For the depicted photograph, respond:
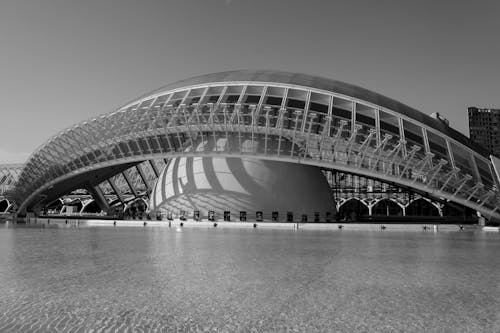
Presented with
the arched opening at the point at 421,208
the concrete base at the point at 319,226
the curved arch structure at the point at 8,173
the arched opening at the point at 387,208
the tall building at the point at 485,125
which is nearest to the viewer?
the concrete base at the point at 319,226

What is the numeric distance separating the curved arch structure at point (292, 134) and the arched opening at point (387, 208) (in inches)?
2482

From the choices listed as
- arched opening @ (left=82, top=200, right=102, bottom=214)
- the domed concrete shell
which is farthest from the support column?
arched opening @ (left=82, top=200, right=102, bottom=214)

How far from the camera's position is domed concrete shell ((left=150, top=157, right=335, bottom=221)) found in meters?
50.4

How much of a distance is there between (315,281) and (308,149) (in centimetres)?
3370

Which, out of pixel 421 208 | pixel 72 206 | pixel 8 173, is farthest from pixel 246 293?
pixel 8 173

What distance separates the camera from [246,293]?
35.4ft

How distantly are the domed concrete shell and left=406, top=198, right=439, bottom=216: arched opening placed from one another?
59623 mm

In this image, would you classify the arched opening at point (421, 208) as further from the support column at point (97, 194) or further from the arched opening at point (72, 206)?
the arched opening at point (72, 206)

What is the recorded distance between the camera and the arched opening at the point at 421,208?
105 metres

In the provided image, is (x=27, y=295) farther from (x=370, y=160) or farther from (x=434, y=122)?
(x=434, y=122)

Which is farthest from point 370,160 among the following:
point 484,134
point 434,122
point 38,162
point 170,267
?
point 484,134

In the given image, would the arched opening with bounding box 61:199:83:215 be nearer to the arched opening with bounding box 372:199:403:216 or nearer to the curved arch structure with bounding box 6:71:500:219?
the curved arch structure with bounding box 6:71:500:219

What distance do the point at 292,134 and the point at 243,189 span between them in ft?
31.3

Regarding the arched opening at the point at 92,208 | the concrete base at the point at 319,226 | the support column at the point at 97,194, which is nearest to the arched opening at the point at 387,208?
the support column at the point at 97,194
